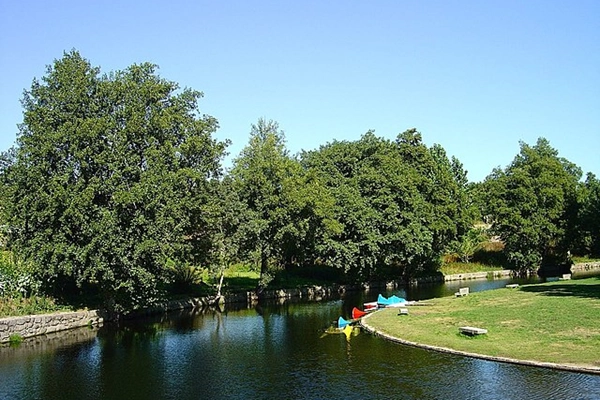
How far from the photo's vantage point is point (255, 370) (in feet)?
86.8

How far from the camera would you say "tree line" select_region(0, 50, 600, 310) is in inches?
1560

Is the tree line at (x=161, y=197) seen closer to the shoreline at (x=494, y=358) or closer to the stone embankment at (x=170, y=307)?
the stone embankment at (x=170, y=307)

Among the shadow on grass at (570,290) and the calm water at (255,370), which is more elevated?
the shadow on grass at (570,290)

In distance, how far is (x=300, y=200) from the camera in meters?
54.9

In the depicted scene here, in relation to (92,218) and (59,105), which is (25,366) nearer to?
(92,218)

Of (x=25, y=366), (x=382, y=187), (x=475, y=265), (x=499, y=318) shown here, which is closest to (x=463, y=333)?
(x=499, y=318)

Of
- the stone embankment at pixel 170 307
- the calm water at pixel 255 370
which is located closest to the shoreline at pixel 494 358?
the calm water at pixel 255 370

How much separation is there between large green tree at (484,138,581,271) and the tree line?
16.0 m

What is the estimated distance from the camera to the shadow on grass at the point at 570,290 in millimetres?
43469

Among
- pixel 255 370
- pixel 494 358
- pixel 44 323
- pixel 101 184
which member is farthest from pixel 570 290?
pixel 44 323

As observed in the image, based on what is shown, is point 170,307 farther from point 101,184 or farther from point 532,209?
point 532,209

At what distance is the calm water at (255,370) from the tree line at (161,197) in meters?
5.98

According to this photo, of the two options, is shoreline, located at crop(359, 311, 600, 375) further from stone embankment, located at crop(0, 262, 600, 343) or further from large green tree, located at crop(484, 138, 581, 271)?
large green tree, located at crop(484, 138, 581, 271)

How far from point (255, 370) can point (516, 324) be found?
14846mm
